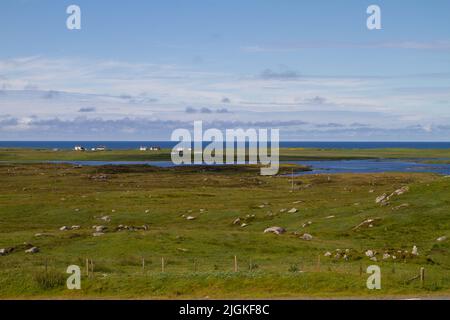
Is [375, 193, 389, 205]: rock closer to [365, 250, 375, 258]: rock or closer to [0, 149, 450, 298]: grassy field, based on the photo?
[0, 149, 450, 298]: grassy field

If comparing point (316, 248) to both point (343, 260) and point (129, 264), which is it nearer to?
point (343, 260)

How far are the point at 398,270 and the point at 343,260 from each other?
724 cm

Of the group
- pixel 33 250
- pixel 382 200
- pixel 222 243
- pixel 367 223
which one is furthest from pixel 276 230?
pixel 33 250

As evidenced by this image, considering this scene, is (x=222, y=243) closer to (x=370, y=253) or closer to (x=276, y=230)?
(x=276, y=230)

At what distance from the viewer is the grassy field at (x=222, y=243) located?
39000 millimetres

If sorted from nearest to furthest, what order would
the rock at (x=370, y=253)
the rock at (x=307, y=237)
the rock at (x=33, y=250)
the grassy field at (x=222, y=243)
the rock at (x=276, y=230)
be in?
the grassy field at (x=222, y=243)
the rock at (x=370, y=253)
the rock at (x=33, y=250)
the rock at (x=307, y=237)
the rock at (x=276, y=230)

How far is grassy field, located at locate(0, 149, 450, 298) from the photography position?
39000 mm

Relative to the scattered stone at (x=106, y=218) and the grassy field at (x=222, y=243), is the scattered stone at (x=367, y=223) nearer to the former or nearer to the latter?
the grassy field at (x=222, y=243)

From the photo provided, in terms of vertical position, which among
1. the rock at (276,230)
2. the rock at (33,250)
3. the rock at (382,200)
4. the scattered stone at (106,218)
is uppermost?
the rock at (382,200)

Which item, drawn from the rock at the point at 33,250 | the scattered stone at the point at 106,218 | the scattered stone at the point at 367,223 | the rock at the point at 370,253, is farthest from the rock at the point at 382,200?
the rock at the point at 33,250

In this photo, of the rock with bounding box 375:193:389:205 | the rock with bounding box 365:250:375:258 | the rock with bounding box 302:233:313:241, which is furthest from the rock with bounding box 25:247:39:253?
the rock with bounding box 375:193:389:205

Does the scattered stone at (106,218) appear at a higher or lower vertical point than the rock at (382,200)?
lower

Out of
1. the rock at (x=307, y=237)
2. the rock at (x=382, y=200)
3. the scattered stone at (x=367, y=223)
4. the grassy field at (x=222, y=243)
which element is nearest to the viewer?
the grassy field at (x=222, y=243)
